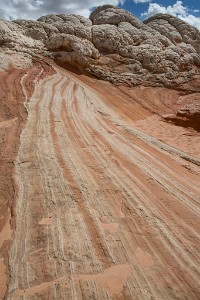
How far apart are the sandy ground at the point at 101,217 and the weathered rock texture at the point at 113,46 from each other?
11111 mm

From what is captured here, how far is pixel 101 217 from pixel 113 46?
17978mm

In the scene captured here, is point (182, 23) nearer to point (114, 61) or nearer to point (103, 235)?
point (114, 61)

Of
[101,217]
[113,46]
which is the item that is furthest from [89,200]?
[113,46]

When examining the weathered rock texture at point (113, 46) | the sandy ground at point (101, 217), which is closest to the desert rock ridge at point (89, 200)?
the sandy ground at point (101, 217)

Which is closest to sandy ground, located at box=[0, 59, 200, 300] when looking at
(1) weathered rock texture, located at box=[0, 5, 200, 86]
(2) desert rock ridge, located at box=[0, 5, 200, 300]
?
(2) desert rock ridge, located at box=[0, 5, 200, 300]

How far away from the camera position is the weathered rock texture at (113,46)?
18.4 metres

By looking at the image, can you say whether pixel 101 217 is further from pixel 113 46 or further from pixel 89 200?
pixel 113 46

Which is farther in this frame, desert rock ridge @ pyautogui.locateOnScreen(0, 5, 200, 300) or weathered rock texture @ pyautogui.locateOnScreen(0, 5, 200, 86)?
weathered rock texture @ pyautogui.locateOnScreen(0, 5, 200, 86)

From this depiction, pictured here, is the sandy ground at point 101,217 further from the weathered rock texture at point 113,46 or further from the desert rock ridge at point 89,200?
the weathered rock texture at point 113,46

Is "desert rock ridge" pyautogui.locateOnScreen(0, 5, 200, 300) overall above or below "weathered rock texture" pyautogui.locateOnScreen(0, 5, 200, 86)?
below

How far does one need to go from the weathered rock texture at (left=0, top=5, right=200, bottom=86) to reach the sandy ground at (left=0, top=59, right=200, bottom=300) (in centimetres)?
1111

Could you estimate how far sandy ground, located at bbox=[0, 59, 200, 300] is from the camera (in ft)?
10.7

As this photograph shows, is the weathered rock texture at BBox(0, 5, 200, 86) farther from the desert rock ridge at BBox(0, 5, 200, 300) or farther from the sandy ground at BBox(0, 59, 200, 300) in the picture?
the sandy ground at BBox(0, 59, 200, 300)

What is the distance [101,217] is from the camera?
4.34 metres
